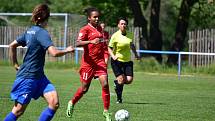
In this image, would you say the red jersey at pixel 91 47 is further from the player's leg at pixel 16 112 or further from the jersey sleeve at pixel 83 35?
the player's leg at pixel 16 112

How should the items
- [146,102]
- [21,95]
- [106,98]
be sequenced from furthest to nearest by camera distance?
[146,102]
[106,98]
[21,95]

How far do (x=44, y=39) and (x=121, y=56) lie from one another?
742 cm

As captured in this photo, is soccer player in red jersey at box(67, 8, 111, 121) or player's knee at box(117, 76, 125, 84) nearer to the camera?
soccer player in red jersey at box(67, 8, 111, 121)

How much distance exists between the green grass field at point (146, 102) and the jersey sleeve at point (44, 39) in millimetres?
3353

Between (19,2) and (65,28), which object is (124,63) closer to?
(65,28)

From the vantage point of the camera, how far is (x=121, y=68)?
16266 millimetres

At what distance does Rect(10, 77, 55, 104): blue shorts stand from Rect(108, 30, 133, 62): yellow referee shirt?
7074mm

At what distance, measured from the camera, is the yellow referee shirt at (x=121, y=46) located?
16244 millimetres

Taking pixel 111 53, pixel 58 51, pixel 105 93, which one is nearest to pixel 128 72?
pixel 111 53

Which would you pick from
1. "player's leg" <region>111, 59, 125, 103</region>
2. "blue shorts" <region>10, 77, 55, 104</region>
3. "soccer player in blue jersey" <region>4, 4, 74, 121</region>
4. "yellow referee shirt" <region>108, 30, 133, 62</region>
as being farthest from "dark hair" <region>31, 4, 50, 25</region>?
"yellow referee shirt" <region>108, 30, 133, 62</region>

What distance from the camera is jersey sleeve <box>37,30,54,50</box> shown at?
8930 millimetres

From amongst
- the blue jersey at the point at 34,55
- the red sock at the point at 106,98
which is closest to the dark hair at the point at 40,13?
the blue jersey at the point at 34,55

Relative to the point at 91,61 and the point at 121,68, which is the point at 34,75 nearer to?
the point at 91,61

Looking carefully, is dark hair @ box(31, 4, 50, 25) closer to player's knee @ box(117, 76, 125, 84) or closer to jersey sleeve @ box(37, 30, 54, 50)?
jersey sleeve @ box(37, 30, 54, 50)
